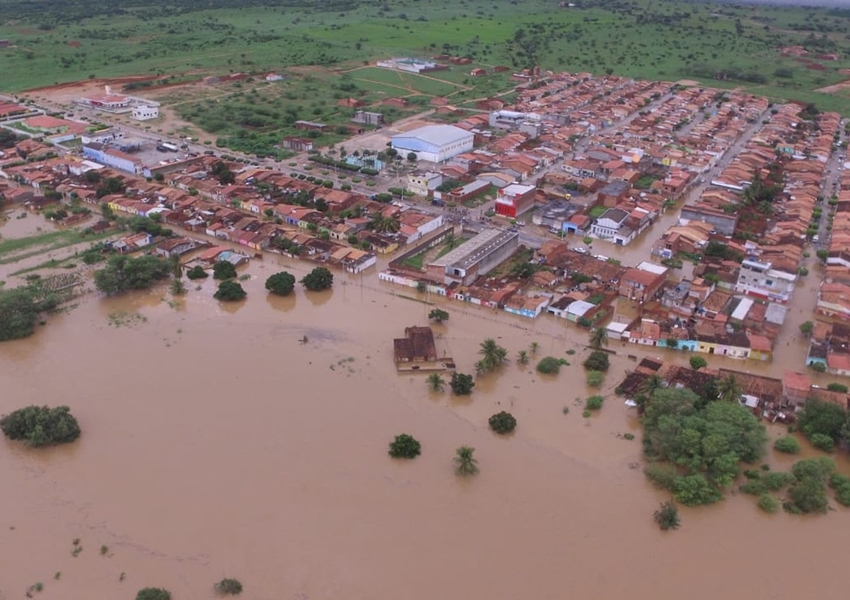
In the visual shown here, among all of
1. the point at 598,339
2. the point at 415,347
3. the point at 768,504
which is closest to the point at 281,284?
the point at 415,347

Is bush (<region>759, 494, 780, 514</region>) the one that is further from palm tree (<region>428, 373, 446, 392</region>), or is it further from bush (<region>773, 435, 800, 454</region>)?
palm tree (<region>428, 373, 446, 392</region>)

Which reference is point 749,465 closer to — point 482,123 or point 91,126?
point 482,123

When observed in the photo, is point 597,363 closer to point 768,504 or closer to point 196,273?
point 768,504

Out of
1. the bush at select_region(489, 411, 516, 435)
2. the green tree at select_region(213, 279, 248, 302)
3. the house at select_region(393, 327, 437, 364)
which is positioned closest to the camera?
the bush at select_region(489, 411, 516, 435)

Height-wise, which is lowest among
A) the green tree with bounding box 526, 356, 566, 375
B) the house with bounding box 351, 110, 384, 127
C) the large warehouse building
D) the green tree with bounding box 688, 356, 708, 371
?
the house with bounding box 351, 110, 384, 127

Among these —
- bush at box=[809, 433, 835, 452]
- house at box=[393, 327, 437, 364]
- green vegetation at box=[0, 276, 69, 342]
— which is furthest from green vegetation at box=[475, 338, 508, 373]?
green vegetation at box=[0, 276, 69, 342]

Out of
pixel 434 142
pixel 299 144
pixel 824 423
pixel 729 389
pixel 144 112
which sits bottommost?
pixel 144 112
